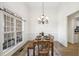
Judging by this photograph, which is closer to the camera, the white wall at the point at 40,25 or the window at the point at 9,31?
the window at the point at 9,31

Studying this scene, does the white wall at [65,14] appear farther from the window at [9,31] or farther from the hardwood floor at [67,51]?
the window at [9,31]

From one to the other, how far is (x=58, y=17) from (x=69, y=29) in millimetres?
1260

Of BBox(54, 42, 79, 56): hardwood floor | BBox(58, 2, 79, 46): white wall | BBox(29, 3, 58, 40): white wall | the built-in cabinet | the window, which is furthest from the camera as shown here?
BBox(29, 3, 58, 40): white wall

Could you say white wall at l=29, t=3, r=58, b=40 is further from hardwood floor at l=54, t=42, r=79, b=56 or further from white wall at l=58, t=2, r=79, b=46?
hardwood floor at l=54, t=42, r=79, b=56

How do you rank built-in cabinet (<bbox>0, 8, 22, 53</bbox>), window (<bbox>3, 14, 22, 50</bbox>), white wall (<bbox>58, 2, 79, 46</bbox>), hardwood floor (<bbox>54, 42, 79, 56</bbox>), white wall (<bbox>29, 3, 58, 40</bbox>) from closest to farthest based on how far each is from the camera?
1. built-in cabinet (<bbox>0, 8, 22, 53</bbox>)
2. window (<bbox>3, 14, 22, 50</bbox>)
3. hardwood floor (<bbox>54, 42, 79, 56</bbox>)
4. white wall (<bbox>58, 2, 79, 46</bbox>)
5. white wall (<bbox>29, 3, 58, 40</bbox>)

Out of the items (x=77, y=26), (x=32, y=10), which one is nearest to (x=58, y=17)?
(x=77, y=26)

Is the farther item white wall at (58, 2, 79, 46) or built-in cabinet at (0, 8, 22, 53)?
white wall at (58, 2, 79, 46)

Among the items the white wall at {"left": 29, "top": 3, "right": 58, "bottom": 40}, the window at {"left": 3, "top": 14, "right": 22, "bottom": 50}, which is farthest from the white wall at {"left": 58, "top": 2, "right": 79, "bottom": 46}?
the window at {"left": 3, "top": 14, "right": 22, "bottom": 50}

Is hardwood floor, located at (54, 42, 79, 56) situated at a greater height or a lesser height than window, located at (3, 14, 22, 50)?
lesser

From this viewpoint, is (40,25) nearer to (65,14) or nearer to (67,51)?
(65,14)

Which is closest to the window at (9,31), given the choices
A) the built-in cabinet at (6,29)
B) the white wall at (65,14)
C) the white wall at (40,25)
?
the built-in cabinet at (6,29)

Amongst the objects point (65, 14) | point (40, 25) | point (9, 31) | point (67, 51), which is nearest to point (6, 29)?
point (9, 31)

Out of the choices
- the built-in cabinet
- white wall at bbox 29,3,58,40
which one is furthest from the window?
white wall at bbox 29,3,58,40

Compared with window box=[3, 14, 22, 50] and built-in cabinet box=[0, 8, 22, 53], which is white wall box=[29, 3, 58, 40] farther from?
built-in cabinet box=[0, 8, 22, 53]
